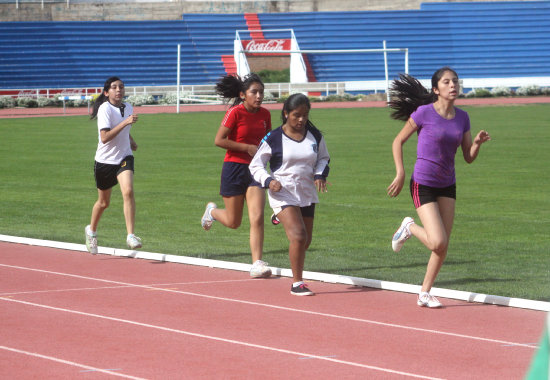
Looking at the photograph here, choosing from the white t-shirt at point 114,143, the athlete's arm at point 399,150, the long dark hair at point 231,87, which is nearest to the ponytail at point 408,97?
the athlete's arm at point 399,150

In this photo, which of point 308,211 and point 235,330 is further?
point 308,211

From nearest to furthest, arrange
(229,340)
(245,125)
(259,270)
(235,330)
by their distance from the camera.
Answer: (229,340) < (235,330) < (259,270) < (245,125)

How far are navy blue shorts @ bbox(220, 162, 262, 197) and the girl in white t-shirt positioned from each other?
4.39ft

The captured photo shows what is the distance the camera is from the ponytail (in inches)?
336

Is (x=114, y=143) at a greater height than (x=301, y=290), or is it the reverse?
(x=114, y=143)

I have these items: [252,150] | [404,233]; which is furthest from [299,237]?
[252,150]

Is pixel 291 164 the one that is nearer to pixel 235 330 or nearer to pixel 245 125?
pixel 245 125

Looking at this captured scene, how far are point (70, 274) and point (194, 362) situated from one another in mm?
3736

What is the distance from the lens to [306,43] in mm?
64562

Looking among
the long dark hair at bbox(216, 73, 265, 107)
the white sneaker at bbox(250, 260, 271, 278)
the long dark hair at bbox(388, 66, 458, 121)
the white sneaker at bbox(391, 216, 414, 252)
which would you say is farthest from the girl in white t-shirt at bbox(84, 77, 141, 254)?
the long dark hair at bbox(388, 66, 458, 121)

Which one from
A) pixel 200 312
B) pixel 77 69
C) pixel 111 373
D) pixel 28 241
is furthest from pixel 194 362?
pixel 77 69

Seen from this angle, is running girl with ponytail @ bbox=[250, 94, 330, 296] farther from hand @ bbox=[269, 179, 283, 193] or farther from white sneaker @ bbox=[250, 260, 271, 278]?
white sneaker @ bbox=[250, 260, 271, 278]

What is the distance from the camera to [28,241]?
39.1ft

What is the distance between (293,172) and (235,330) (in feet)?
6.04
